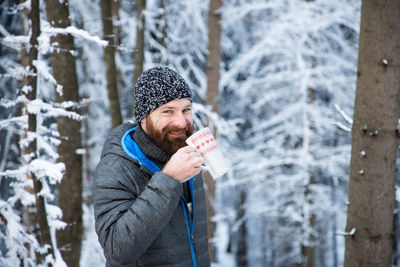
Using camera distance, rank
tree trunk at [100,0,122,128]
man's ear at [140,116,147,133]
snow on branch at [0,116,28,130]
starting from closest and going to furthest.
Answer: man's ear at [140,116,147,133] → snow on branch at [0,116,28,130] → tree trunk at [100,0,122,128]

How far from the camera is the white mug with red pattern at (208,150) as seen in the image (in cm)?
198

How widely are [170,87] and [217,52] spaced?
602cm

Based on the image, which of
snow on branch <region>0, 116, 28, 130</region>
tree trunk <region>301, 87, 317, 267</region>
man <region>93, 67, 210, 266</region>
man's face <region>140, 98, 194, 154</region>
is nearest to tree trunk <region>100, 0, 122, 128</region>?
snow on branch <region>0, 116, 28, 130</region>

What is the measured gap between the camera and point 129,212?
177 centimetres

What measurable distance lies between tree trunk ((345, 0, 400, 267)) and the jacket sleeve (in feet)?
6.13

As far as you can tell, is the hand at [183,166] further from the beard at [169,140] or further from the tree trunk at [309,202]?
the tree trunk at [309,202]

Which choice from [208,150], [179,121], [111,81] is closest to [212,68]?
[111,81]

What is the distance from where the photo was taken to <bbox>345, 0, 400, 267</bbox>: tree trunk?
9.33 feet

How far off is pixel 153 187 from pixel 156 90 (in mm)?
605

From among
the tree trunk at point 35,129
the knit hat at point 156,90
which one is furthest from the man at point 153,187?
the tree trunk at point 35,129

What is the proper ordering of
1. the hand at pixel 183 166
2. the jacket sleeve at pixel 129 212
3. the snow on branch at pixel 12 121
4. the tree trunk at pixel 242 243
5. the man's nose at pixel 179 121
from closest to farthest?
1. the jacket sleeve at pixel 129 212
2. the hand at pixel 183 166
3. the man's nose at pixel 179 121
4. the snow on branch at pixel 12 121
5. the tree trunk at pixel 242 243

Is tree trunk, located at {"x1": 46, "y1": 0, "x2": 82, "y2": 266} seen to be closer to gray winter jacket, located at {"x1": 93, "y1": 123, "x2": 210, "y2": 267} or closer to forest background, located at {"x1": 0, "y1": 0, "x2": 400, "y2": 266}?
forest background, located at {"x1": 0, "y1": 0, "x2": 400, "y2": 266}

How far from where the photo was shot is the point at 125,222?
5.72ft

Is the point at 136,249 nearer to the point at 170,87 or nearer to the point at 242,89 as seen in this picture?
the point at 170,87
